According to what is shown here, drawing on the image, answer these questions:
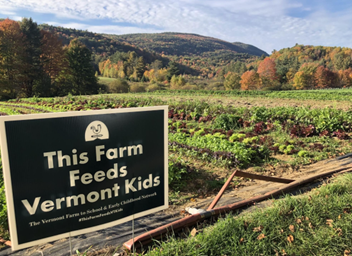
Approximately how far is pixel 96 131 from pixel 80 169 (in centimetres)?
31

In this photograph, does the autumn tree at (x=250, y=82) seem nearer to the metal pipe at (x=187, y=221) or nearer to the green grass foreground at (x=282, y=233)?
the metal pipe at (x=187, y=221)

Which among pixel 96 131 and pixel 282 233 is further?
pixel 282 233

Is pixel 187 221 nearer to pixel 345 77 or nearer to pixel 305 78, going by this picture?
pixel 305 78

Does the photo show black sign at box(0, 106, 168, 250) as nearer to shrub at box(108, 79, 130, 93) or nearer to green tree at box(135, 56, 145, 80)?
shrub at box(108, 79, 130, 93)

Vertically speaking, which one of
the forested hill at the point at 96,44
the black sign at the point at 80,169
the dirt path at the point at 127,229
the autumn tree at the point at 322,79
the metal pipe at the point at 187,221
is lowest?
the dirt path at the point at 127,229

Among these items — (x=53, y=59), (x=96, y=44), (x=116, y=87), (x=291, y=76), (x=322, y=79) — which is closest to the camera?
(x=53, y=59)

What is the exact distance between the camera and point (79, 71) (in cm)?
4066

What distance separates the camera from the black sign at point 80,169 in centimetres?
171

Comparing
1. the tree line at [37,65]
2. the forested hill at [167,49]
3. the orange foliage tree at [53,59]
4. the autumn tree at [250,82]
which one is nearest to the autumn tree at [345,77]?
the autumn tree at [250,82]

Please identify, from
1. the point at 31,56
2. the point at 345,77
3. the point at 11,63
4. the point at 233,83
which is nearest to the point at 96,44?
the point at 233,83

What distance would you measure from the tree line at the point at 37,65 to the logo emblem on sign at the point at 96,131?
3825 centimetres

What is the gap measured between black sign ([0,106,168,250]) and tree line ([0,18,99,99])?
125 feet

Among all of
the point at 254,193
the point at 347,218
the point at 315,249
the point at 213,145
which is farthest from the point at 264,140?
the point at 315,249

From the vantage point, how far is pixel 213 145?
22.4 ft
